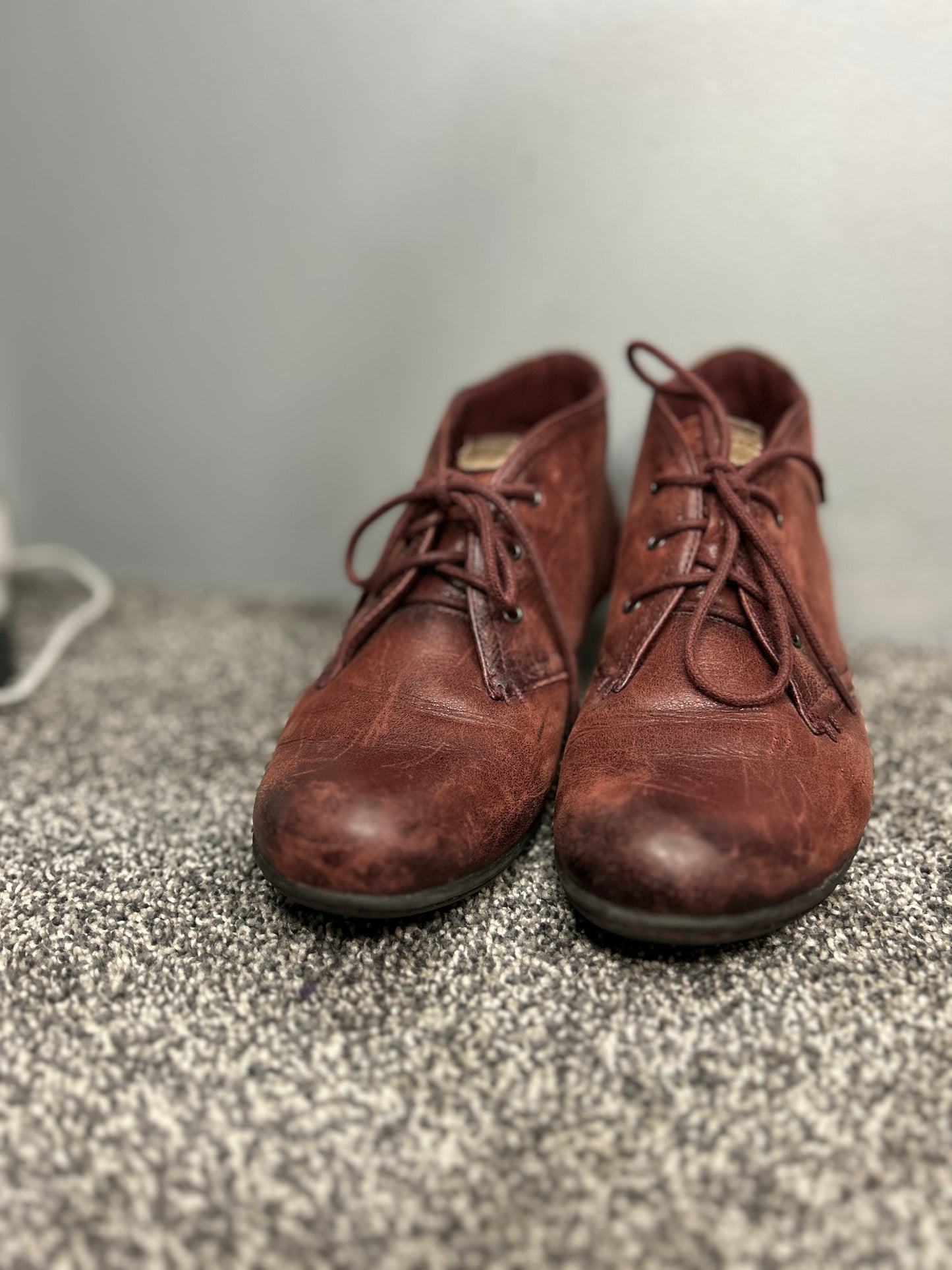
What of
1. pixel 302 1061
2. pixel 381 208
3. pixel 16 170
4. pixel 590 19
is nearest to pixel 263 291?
pixel 381 208

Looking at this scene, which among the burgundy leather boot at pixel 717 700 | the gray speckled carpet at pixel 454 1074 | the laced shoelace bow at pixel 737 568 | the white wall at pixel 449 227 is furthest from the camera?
the white wall at pixel 449 227

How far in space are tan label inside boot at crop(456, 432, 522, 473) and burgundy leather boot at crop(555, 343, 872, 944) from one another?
135mm

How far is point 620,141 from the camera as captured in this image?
0.89 metres

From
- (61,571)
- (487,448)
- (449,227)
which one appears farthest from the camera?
(61,571)

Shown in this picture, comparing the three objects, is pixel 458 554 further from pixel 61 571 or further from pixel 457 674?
pixel 61 571

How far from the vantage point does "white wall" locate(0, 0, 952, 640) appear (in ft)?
2.79

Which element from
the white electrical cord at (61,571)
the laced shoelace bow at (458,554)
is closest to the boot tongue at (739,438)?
the laced shoelace bow at (458,554)

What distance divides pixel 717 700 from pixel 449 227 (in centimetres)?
63

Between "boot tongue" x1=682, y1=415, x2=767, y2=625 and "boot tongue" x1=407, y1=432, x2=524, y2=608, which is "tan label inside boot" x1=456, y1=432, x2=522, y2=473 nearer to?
"boot tongue" x1=407, y1=432, x2=524, y2=608

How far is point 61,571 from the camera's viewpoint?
124cm

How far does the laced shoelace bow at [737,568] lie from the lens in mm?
631

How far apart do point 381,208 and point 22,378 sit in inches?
21.4

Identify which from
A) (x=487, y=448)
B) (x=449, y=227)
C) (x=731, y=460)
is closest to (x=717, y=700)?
(x=731, y=460)

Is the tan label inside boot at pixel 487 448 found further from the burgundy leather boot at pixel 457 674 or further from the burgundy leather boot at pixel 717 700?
the burgundy leather boot at pixel 717 700
